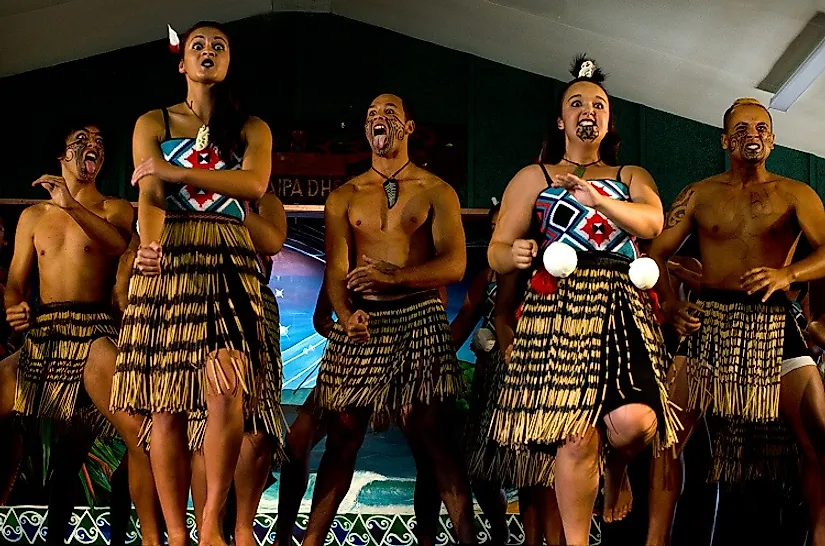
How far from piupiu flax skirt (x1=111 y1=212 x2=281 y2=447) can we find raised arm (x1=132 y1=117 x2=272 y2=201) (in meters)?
0.17

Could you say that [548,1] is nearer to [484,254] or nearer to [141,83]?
[484,254]

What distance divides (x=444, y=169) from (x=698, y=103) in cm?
144

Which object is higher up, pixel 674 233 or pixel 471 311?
pixel 674 233

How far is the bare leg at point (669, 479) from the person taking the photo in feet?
14.9

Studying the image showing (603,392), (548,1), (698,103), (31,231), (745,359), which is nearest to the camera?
(603,392)

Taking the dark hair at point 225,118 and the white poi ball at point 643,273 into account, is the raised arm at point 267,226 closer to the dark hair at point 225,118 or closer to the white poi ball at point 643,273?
the dark hair at point 225,118

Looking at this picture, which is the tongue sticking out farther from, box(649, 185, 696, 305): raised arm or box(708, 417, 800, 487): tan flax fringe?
box(708, 417, 800, 487): tan flax fringe

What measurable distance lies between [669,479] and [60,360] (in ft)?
7.93

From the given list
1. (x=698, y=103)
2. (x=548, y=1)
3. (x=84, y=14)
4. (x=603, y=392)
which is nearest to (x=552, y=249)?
(x=603, y=392)

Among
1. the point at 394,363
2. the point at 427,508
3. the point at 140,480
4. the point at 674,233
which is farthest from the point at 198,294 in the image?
the point at 674,233

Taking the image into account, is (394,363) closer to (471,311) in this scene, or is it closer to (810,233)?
(471,311)

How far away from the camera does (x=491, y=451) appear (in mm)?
5047

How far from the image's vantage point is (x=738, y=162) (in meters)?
4.85

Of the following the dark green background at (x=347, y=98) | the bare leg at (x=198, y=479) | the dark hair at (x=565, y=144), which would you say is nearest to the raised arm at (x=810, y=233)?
the dark hair at (x=565, y=144)
